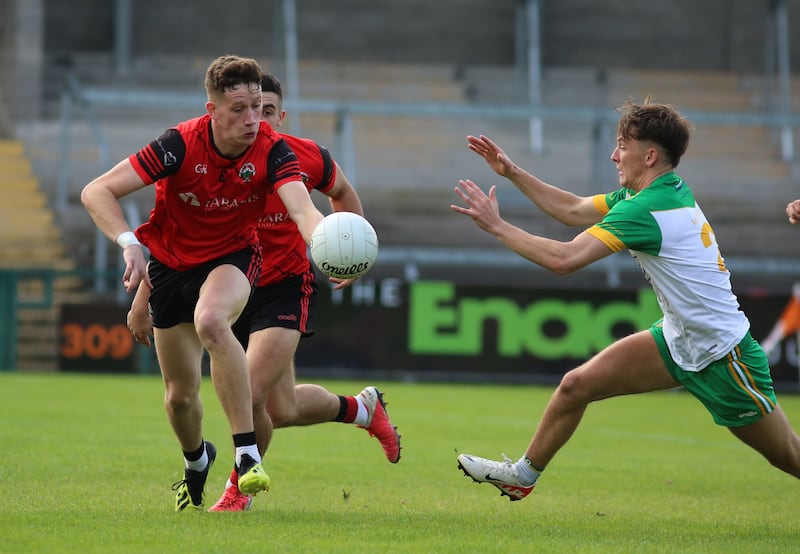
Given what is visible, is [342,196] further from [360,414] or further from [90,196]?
[90,196]

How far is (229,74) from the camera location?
652 cm

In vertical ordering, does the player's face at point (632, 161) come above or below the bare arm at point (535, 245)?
above

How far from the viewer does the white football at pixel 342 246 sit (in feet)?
20.3

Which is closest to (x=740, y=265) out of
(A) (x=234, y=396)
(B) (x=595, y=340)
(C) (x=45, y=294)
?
(B) (x=595, y=340)

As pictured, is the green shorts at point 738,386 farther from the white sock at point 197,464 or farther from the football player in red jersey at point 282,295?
the white sock at point 197,464

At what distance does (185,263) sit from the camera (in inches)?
266

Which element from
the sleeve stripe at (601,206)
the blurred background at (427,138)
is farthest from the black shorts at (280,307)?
the blurred background at (427,138)

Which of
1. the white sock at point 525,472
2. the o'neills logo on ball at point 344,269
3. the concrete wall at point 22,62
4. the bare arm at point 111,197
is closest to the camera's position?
the o'neills logo on ball at point 344,269

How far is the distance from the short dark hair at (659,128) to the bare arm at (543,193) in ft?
2.19

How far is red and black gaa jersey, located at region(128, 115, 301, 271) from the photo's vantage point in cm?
655

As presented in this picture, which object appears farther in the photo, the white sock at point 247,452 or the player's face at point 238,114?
the player's face at point 238,114

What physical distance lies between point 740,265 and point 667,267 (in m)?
13.5

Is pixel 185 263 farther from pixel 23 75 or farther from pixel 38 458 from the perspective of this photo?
pixel 23 75

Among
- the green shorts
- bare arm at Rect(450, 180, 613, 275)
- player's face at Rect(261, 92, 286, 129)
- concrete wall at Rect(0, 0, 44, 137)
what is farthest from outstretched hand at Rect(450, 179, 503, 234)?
concrete wall at Rect(0, 0, 44, 137)
